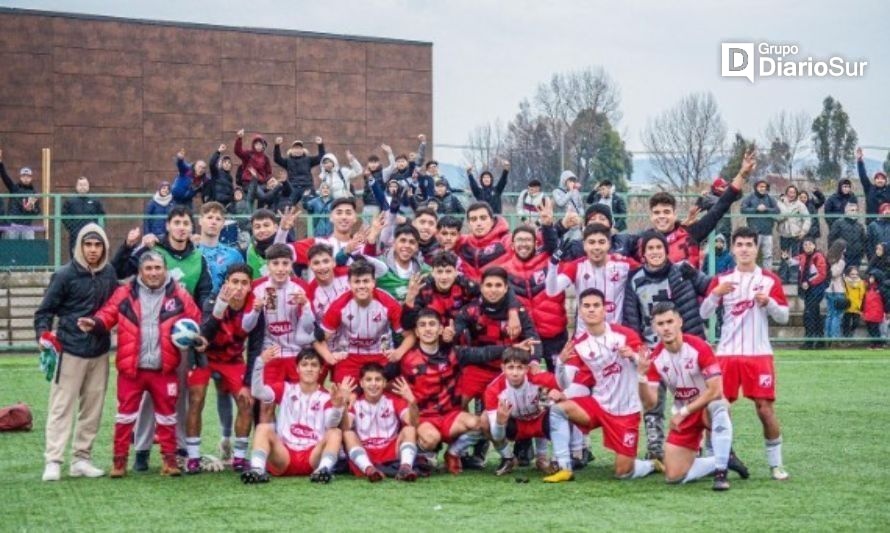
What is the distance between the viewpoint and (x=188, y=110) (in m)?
28.0

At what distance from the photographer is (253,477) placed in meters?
9.43

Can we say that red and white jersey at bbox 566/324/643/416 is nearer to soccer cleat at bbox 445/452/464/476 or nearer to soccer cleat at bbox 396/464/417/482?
soccer cleat at bbox 445/452/464/476

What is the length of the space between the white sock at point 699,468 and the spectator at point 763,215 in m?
11.7

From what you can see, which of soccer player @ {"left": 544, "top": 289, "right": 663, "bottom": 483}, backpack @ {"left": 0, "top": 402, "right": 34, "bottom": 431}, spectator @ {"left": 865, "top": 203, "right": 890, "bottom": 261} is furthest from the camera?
spectator @ {"left": 865, "top": 203, "right": 890, "bottom": 261}

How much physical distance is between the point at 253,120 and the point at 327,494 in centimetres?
2057

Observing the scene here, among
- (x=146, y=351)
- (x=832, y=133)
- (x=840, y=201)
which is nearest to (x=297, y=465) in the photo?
(x=146, y=351)

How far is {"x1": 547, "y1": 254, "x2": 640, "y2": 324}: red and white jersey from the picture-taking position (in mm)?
10398

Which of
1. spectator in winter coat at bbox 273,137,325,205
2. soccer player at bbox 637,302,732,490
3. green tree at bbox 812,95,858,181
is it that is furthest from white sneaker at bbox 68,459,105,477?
green tree at bbox 812,95,858,181

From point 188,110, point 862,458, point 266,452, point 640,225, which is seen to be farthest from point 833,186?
point 266,452

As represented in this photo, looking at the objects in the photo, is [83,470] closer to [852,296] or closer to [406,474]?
[406,474]

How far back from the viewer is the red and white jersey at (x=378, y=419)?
995 centimetres

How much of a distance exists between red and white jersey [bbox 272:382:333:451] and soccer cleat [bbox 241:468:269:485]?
423mm

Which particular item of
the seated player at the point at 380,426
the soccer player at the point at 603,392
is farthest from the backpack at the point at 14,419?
the soccer player at the point at 603,392

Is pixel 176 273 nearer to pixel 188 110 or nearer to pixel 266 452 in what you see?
pixel 266 452
